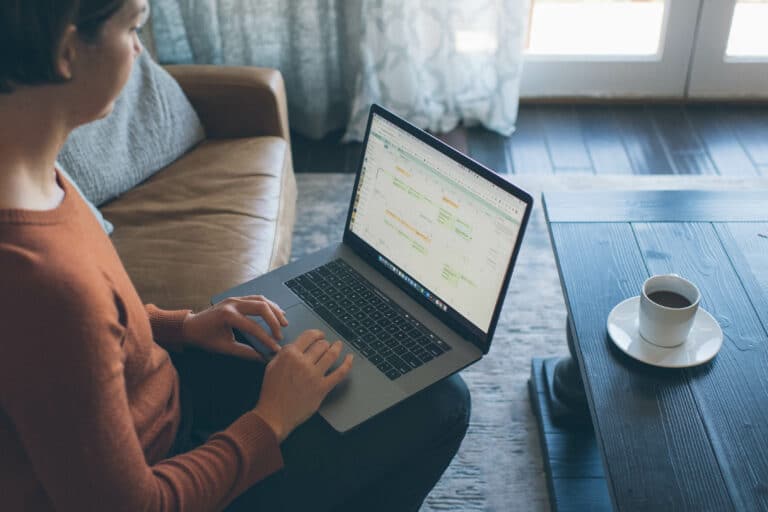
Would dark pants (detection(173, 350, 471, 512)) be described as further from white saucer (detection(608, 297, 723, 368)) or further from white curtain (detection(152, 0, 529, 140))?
white curtain (detection(152, 0, 529, 140))

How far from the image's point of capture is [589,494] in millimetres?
1759

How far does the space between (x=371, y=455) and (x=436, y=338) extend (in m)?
0.22

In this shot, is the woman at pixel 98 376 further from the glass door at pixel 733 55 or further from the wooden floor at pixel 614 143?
the glass door at pixel 733 55

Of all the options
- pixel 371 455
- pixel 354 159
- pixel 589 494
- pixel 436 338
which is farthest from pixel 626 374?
pixel 354 159

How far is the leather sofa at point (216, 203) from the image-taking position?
1.83 meters

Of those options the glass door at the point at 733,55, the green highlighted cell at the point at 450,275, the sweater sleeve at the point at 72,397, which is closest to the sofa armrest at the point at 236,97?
the green highlighted cell at the point at 450,275

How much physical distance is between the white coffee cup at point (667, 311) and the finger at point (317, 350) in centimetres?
50

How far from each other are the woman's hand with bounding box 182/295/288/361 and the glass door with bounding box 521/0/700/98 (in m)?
2.06

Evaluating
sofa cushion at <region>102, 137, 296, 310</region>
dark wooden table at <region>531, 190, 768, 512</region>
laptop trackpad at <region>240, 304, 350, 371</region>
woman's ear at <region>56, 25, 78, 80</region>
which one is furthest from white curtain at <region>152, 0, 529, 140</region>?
woman's ear at <region>56, 25, 78, 80</region>

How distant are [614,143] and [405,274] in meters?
1.77

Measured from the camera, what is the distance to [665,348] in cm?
134

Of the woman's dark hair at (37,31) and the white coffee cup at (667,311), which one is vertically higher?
the woman's dark hair at (37,31)

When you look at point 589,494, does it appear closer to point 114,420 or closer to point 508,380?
point 508,380

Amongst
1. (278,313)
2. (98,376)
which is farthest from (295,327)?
(98,376)
